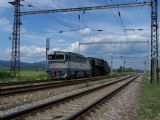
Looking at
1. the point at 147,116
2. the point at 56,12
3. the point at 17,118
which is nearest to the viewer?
the point at 17,118

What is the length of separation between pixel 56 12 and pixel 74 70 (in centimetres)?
869

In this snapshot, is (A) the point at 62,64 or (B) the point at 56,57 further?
(B) the point at 56,57

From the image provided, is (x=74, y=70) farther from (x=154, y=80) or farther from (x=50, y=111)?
(x=50, y=111)

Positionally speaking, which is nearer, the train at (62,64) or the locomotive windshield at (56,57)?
the train at (62,64)

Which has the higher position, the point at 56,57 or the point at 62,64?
the point at 56,57

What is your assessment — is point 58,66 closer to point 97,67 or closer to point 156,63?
point 156,63

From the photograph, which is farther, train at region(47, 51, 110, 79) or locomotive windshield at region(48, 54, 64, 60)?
locomotive windshield at region(48, 54, 64, 60)

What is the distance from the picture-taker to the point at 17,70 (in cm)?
5038

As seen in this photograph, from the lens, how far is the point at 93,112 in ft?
51.8

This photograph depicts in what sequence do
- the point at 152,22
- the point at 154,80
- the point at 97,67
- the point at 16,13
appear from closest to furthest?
1. the point at 152,22
2. the point at 154,80
3. the point at 16,13
4. the point at 97,67

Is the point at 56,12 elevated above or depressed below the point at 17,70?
above

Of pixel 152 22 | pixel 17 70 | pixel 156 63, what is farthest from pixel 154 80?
pixel 17 70

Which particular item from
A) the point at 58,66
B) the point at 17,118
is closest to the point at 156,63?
the point at 58,66

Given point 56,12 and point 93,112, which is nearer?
point 93,112
